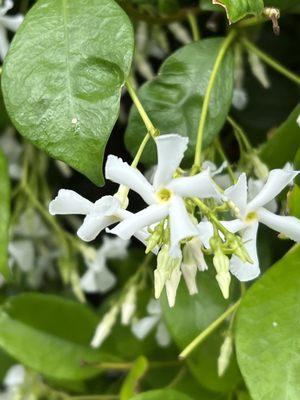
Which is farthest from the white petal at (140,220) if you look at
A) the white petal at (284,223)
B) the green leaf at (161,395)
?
the green leaf at (161,395)

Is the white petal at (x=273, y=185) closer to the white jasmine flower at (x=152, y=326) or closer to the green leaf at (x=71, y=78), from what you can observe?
the green leaf at (x=71, y=78)

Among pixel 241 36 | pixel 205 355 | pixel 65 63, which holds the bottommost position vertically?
pixel 205 355

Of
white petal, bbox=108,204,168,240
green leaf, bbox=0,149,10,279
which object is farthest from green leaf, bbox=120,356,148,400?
white petal, bbox=108,204,168,240

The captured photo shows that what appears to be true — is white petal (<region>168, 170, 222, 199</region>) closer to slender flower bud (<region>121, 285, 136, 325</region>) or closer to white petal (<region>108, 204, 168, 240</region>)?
white petal (<region>108, 204, 168, 240</region>)

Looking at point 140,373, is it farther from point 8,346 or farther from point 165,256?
point 165,256

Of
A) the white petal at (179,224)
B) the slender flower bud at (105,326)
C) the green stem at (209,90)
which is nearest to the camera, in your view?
the white petal at (179,224)

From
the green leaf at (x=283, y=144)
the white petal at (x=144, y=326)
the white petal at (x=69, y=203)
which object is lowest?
the white petal at (x=144, y=326)

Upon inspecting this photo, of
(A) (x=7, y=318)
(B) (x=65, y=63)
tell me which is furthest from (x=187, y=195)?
(A) (x=7, y=318)
